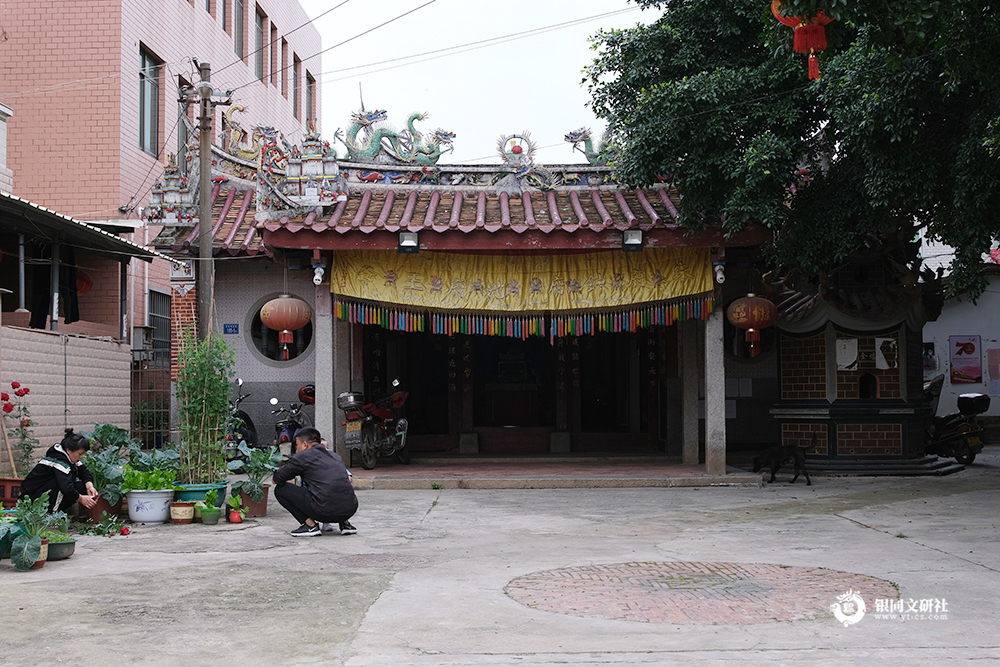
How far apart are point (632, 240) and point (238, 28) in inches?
600

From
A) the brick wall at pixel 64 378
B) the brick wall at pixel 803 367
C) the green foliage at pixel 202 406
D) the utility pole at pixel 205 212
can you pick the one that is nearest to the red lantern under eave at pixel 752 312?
the brick wall at pixel 803 367

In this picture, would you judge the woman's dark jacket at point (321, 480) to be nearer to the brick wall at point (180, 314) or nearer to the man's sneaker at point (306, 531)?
the man's sneaker at point (306, 531)

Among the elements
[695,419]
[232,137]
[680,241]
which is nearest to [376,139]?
[232,137]

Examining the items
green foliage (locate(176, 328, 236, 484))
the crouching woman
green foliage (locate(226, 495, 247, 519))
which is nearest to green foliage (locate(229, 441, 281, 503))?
green foliage (locate(226, 495, 247, 519))

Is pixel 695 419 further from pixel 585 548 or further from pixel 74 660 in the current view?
pixel 74 660

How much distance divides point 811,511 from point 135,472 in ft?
22.9

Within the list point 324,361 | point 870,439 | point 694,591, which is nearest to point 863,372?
point 870,439

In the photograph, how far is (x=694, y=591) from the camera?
20.8 ft

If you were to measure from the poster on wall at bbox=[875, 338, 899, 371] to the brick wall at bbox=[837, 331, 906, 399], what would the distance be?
4 centimetres

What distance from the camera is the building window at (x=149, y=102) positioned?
18125mm

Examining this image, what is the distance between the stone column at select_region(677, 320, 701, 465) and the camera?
14.3m

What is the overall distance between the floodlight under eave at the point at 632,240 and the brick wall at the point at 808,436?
12.6 feet

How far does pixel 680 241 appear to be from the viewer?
1262 centimetres

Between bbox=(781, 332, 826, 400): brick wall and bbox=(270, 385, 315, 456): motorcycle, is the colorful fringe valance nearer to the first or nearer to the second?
bbox=(270, 385, 315, 456): motorcycle
